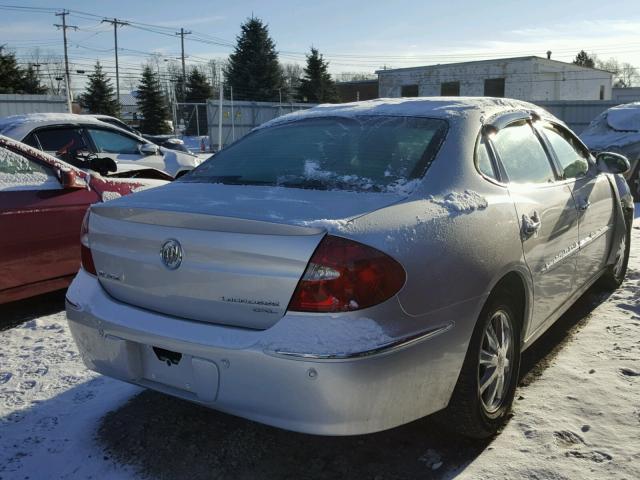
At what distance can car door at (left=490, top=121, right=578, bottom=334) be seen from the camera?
2.94 meters

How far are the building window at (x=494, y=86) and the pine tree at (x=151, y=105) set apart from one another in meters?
23.9

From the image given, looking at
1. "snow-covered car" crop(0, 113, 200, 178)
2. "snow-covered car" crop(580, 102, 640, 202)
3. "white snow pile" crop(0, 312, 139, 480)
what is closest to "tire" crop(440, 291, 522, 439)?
"white snow pile" crop(0, 312, 139, 480)

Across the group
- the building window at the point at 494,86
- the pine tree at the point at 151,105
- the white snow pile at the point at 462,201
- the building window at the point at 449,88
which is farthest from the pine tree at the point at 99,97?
the white snow pile at the point at 462,201

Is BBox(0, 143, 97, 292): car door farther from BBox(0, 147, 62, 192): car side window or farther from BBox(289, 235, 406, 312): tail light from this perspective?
BBox(289, 235, 406, 312): tail light

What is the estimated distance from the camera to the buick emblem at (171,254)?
2318 millimetres

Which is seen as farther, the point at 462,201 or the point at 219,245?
the point at 462,201

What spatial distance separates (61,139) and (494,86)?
3793 cm

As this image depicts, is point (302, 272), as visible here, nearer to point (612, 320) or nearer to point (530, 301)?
point (530, 301)

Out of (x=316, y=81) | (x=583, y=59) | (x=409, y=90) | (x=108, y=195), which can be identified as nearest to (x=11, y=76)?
(x=316, y=81)

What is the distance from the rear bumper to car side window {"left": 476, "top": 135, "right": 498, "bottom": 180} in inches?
33.9

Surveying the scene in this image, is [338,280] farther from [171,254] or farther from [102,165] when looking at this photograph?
[102,165]

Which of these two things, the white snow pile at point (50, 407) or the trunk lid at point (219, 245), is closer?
the trunk lid at point (219, 245)

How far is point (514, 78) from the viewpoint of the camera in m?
39.5

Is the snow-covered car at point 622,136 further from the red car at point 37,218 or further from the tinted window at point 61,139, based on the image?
the red car at point 37,218
